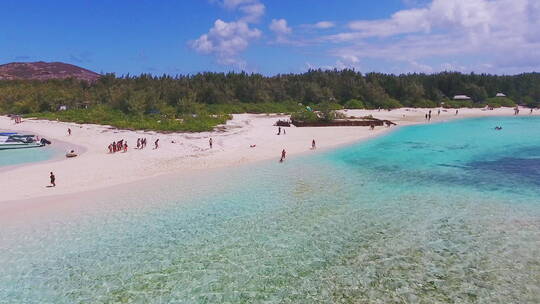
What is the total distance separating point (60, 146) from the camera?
36312 mm

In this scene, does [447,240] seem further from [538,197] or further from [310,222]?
[538,197]

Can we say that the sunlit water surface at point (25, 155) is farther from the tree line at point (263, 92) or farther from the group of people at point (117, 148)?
the tree line at point (263, 92)

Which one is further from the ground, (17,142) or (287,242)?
(17,142)

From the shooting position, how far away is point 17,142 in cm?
3625

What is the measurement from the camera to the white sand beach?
22.2 m

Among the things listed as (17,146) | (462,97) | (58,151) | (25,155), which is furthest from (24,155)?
(462,97)

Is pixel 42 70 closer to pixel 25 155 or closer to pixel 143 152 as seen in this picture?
pixel 25 155

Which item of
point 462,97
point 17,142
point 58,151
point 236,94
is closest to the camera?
point 58,151

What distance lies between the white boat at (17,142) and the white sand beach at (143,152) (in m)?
2.58

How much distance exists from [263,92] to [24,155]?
54987mm

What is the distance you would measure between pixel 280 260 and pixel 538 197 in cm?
1497

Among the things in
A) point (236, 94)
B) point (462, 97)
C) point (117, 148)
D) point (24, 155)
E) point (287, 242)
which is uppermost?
point (236, 94)

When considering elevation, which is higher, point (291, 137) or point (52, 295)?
point (291, 137)

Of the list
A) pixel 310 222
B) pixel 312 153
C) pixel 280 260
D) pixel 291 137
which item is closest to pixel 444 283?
pixel 280 260
